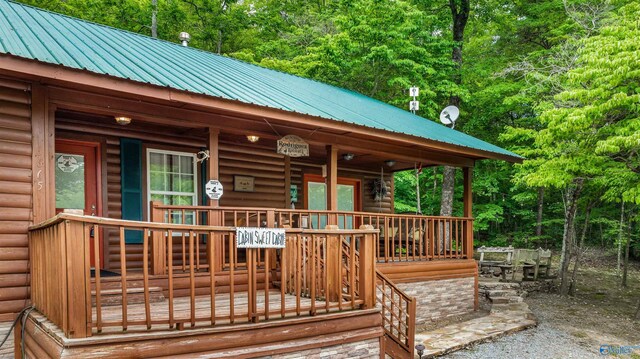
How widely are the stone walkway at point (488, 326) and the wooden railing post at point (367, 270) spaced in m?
2.20

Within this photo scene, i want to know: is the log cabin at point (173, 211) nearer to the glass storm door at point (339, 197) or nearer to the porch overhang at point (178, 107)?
the porch overhang at point (178, 107)

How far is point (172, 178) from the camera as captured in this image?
766 centimetres

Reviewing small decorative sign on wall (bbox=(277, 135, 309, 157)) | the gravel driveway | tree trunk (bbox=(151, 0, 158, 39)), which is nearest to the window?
small decorative sign on wall (bbox=(277, 135, 309, 157))

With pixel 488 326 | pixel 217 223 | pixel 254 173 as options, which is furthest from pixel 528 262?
pixel 217 223

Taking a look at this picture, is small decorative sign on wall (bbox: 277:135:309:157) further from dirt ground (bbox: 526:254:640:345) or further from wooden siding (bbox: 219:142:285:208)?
dirt ground (bbox: 526:254:640:345)

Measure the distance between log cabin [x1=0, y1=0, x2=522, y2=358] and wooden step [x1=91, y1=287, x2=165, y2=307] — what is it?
0.06ft

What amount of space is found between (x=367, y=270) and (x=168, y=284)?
7.17ft

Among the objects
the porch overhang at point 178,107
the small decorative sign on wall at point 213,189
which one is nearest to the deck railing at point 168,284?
the small decorative sign on wall at point 213,189

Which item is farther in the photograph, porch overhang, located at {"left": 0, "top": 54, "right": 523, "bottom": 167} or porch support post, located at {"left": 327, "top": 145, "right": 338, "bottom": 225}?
porch support post, located at {"left": 327, "top": 145, "right": 338, "bottom": 225}

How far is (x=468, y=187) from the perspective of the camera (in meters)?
10.0

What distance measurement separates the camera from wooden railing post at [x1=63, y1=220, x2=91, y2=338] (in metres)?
3.21

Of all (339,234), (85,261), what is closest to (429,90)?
(339,234)

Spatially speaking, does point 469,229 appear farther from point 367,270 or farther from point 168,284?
point 168,284

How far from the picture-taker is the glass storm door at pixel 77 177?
256 inches
